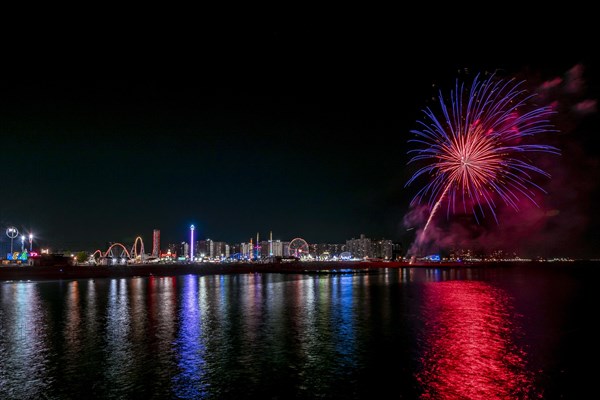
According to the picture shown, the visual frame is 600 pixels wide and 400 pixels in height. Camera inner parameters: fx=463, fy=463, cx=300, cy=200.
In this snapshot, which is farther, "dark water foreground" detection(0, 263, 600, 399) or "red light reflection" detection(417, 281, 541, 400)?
"dark water foreground" detection(0, 263, 600, 399)

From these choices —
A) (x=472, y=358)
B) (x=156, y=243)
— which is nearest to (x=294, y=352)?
(x=472, y=358)

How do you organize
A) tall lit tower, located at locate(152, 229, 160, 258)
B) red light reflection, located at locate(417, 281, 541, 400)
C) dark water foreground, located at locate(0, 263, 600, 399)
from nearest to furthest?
red light reflection, located at locate(417, 281, 541, 400)
dark water foreground, located at locate(0, 263, 600, 399)
tall lit tower, located at locate(152, 229, 160, 258)

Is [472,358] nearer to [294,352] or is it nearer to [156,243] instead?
[294,352]

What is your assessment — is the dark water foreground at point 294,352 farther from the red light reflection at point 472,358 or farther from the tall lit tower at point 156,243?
the tall lit tower at point 156,243

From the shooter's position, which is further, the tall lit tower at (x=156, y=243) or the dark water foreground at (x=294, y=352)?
the tall lit tower at (x=156, y=243)

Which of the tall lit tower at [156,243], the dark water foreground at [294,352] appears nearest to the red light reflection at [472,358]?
the dark water foreground at [294,352]

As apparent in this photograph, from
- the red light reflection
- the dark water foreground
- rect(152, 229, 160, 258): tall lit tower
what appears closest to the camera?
the red light reflection

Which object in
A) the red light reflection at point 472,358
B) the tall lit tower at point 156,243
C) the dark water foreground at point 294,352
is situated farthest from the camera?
the tall lit tower at point 156,243

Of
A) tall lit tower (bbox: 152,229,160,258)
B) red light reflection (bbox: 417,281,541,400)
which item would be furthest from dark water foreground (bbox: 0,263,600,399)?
tall lit tower (bbox: 152,229,160,258)

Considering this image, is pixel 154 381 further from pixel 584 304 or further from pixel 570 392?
pixel 584 304

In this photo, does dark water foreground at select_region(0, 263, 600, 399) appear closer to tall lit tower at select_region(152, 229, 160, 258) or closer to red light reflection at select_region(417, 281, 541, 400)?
red light reflection at select_region(417, 281, 541, 400)
